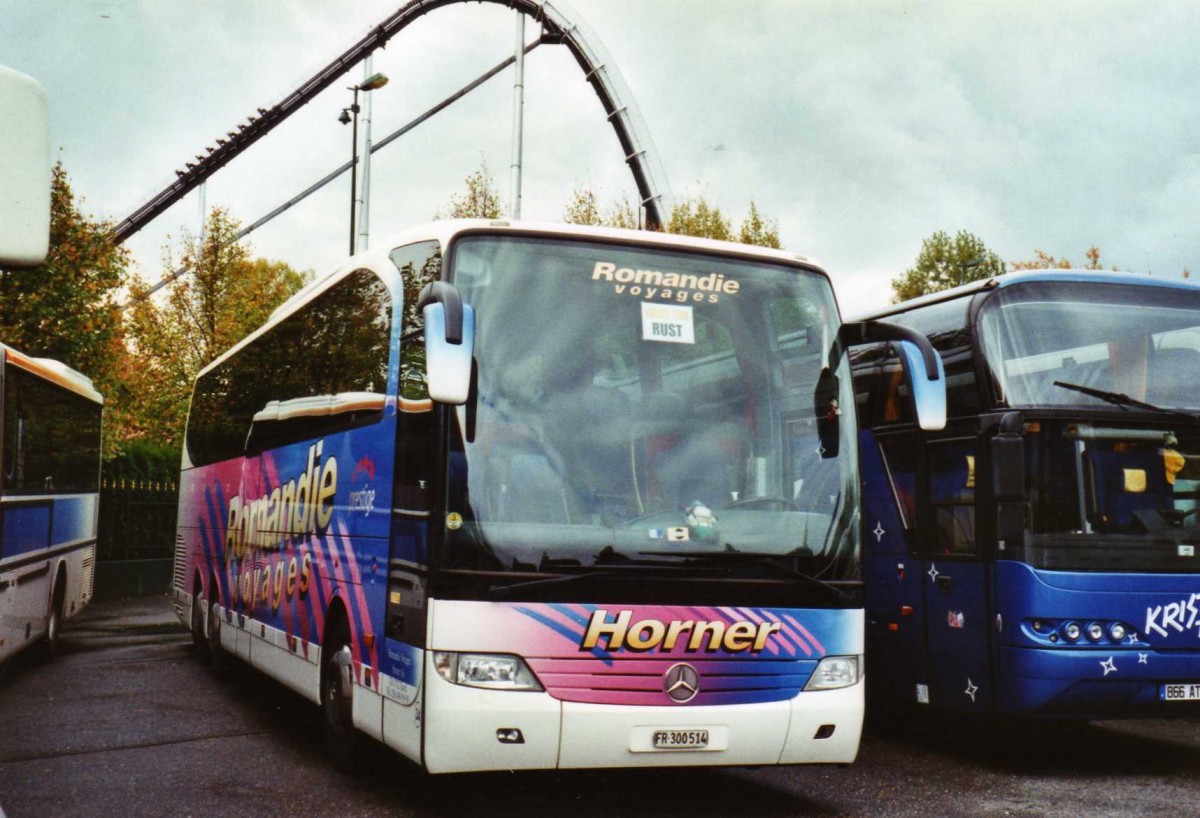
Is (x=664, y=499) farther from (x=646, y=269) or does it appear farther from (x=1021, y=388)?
(x=1021, y=388)

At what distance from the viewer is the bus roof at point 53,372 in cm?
1258

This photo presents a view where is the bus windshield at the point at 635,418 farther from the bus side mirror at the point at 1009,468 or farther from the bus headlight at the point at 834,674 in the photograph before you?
the bus side mirror at the point at 1009,468

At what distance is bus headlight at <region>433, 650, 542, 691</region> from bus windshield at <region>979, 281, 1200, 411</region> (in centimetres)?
394

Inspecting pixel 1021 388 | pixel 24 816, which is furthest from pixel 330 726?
pixel 1021 388

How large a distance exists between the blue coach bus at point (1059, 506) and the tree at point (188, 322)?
83.7ft

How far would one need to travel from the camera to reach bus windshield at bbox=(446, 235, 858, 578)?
6.48 meters

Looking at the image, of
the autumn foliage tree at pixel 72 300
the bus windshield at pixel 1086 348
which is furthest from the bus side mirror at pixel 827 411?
the autumn foliage tree at pixel 72 300

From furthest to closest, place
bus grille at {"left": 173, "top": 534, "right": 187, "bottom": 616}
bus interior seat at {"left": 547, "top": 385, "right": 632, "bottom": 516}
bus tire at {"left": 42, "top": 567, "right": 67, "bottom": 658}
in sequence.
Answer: bus grille at {"left": 173, "top": 534, "right": 187, "bottom": 616} < bus tire at {"left": 42, "top": 567, "right": 67, "bottom": 658} < bus interior seat at {"left": 547, "top": 385, "right": 632, "bottom": 516}

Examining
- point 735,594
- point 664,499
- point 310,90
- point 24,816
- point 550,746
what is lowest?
point 24,816

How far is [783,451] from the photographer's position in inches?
276

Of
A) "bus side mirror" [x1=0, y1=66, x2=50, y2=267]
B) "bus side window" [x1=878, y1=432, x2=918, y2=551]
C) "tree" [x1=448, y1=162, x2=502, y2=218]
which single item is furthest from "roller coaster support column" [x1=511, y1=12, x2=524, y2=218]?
"bus side mirror" [x1=0, y1=66, x2=50, y2=267]

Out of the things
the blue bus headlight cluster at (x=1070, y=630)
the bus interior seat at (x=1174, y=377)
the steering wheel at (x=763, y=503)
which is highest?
the bus interior seat at (x=1174, y=377)

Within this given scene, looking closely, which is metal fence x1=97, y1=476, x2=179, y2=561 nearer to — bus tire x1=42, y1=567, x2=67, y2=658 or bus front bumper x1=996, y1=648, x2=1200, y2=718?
bus tire x1=42, y1=567, x2=67, y2=658

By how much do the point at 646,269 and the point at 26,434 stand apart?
8.19m
